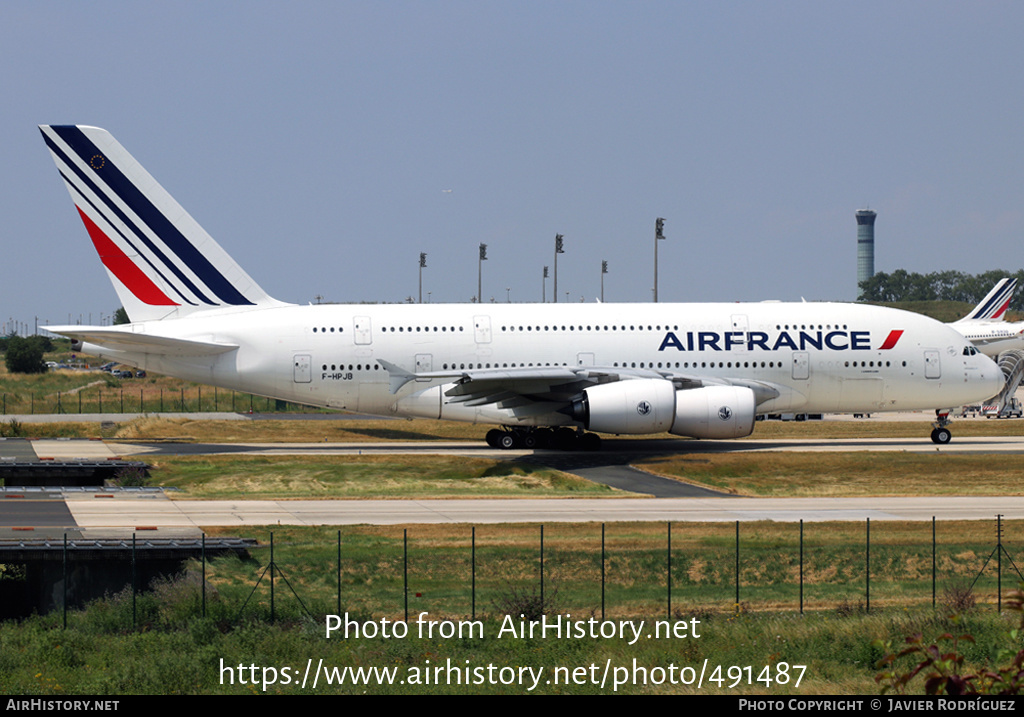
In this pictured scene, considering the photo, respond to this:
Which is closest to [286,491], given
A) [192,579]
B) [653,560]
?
[192,579]

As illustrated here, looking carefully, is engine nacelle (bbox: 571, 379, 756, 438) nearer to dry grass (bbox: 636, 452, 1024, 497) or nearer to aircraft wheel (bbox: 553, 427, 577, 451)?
dry grass (bbox: 636, 452, 1024, 497)

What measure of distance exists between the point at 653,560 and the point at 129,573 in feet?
41.9

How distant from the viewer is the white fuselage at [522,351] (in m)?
46.1

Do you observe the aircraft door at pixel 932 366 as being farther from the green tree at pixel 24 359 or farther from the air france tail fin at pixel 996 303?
the green tree at pixel 24 359

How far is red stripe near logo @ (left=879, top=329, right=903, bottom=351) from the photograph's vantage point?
47312mm

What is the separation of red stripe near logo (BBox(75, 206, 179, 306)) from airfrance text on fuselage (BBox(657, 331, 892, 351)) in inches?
869

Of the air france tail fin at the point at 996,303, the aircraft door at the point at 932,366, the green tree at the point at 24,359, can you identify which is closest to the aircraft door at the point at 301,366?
the aircraft door at the point at 932,366

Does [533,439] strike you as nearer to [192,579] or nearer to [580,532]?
[580,532]

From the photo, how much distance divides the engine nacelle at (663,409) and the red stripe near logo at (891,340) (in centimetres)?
797

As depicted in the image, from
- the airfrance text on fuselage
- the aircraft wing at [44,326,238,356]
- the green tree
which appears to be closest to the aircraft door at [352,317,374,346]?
the aircraft wing at [44,326,238,356]

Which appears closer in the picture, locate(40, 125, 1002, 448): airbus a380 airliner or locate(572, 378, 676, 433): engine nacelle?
locate(572, 378, 676, 433): engine nacelle

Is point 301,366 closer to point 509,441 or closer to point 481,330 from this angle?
point 481,330

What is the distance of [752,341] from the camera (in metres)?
46.6

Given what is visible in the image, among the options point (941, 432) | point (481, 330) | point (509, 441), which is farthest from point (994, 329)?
point (481, 330)
